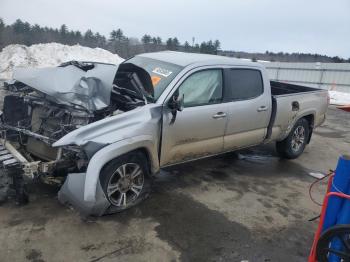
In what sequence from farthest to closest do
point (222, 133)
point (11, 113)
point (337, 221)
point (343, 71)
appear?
point (343, 71)
point (222, 133)
point (11, 113)
point (337, 221)

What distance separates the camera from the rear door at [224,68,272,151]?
16.7ft

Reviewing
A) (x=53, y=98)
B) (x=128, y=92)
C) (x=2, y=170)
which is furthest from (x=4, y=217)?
(x=128, y=92)

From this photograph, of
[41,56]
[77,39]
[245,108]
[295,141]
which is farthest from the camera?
[77,39]

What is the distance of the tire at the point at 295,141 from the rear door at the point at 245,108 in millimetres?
1012

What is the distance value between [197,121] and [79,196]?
1833mm

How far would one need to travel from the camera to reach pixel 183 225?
12.9ft

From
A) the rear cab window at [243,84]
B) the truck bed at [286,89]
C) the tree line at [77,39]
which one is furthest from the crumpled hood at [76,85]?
the tree line at [77,39]

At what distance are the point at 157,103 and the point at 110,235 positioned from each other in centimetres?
161

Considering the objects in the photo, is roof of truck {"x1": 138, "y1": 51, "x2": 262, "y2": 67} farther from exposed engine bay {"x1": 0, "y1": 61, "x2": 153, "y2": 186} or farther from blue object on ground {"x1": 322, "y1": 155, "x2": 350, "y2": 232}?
blue object on ground {"x1": 322, "y1": 155, "x2": 350, "y2": 232}

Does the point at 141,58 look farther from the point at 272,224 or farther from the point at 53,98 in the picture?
the point at 272,224

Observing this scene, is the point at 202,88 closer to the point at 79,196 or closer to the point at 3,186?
the point at 79,196

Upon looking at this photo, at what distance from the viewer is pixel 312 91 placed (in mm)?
6879

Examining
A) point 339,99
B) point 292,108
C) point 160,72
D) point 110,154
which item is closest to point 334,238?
point 110,154

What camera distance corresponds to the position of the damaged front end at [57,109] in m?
3.74
